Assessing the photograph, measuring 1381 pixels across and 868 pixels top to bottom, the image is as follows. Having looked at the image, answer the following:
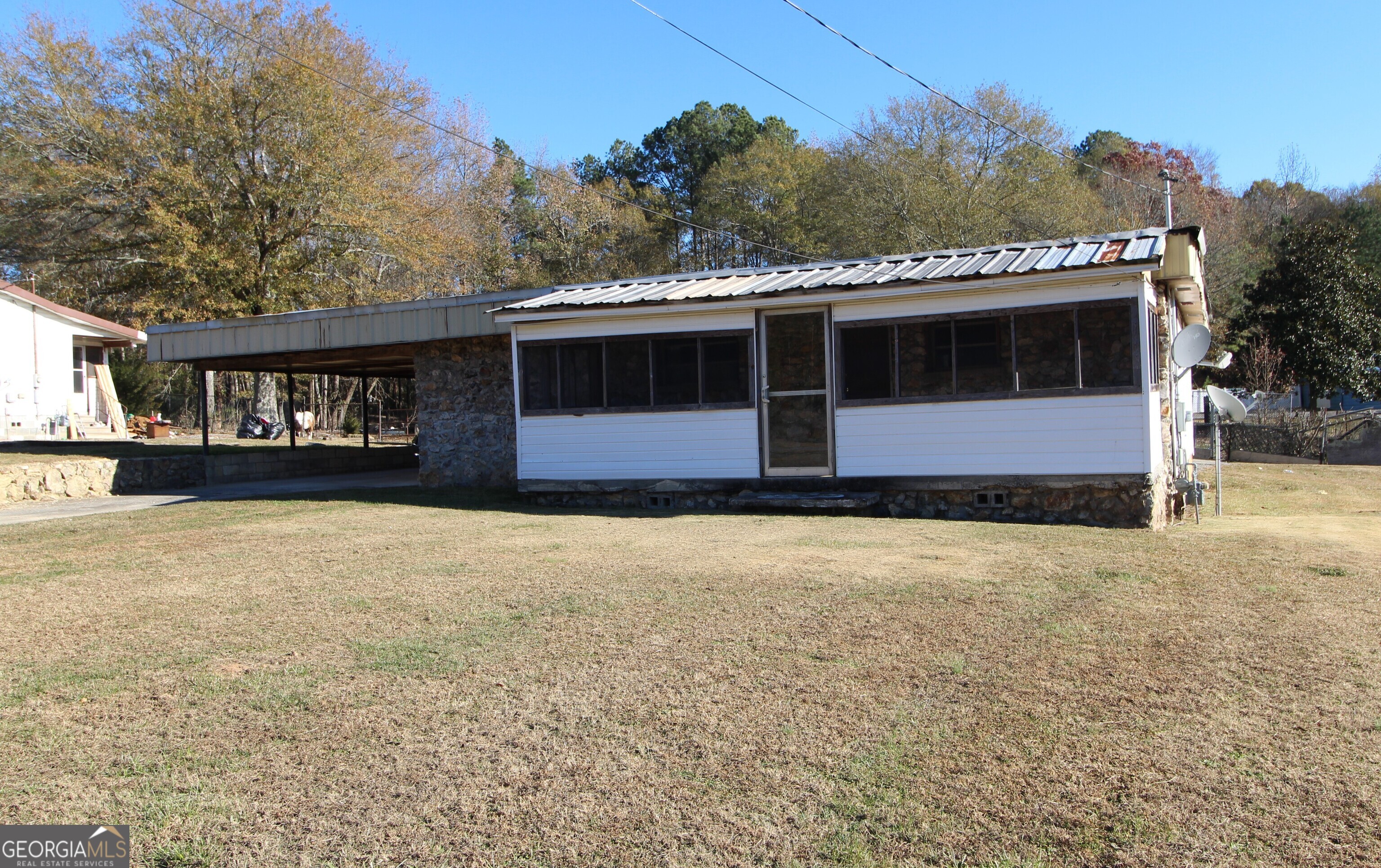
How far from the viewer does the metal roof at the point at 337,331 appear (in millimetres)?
13398

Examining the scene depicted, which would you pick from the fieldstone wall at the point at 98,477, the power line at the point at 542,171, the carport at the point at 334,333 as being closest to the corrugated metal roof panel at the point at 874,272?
the carport at the point at 334,333

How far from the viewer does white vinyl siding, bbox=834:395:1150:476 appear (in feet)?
31.7

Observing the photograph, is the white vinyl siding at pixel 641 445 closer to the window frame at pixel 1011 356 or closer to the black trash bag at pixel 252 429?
the window frame at pixel 1011 356

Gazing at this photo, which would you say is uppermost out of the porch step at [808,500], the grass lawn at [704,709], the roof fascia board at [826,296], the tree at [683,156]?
the tree at [683,156]

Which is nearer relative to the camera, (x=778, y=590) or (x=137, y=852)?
(x=137, y=852)

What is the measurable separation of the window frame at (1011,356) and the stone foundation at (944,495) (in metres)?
0.86

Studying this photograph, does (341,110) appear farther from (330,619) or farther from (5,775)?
(5,775)

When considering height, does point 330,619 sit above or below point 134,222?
below

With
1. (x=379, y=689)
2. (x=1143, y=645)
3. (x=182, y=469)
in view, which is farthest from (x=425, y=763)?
(x=182, y=469)

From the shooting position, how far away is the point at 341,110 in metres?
23.8

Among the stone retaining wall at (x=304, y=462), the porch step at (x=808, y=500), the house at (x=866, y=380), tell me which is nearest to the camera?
the house at (x=866, y=380)

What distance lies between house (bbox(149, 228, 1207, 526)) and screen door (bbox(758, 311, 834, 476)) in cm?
2

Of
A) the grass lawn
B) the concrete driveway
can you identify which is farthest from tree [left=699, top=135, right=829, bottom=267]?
the grass lawn

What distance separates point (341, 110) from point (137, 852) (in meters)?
24.0
